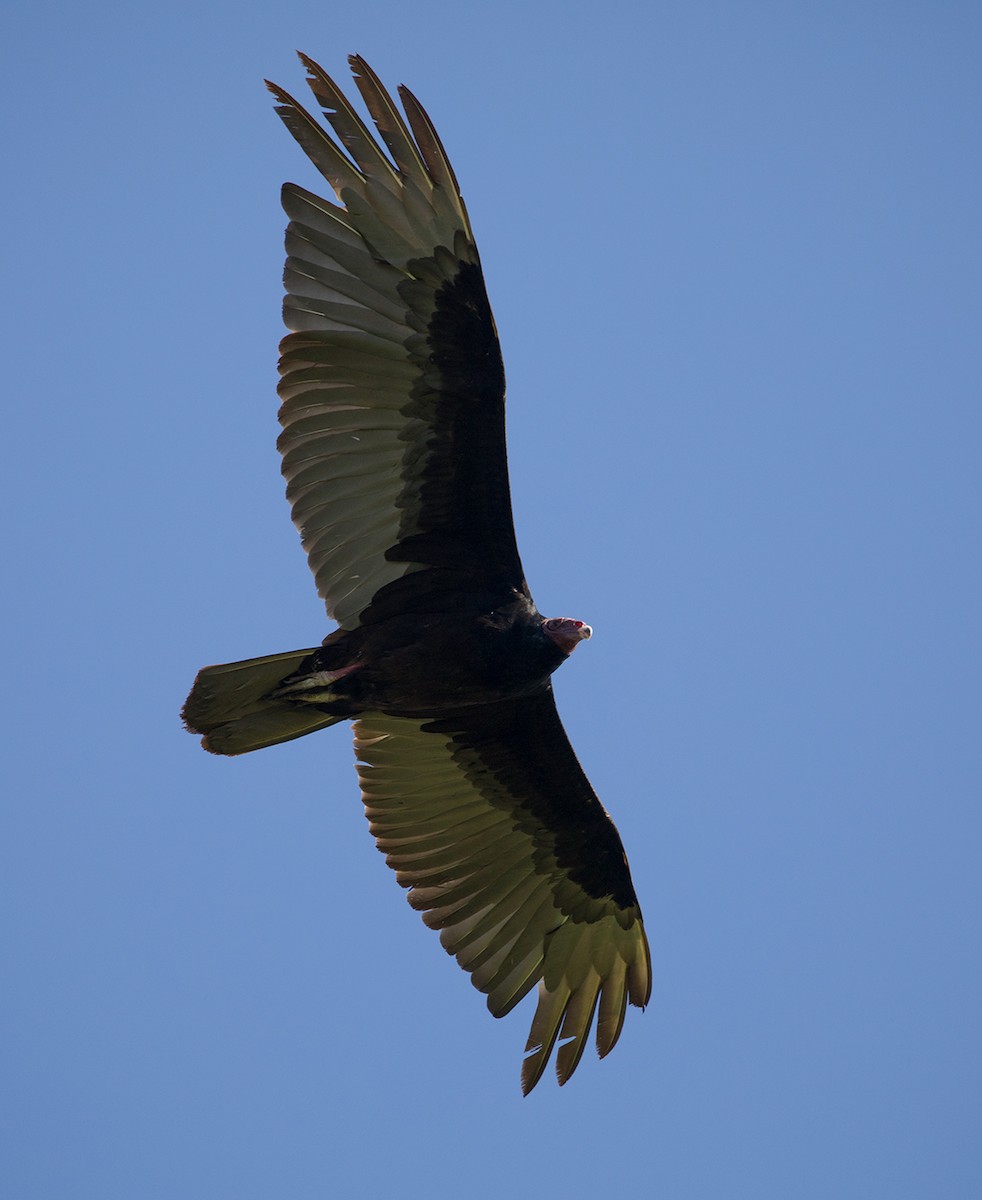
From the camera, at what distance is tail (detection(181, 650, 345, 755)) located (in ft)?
24.3

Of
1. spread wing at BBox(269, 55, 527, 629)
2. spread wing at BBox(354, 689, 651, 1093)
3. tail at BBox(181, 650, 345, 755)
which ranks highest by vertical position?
spread wing at BBox(269, 55, 527, 629)

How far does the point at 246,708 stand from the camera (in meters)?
7.53

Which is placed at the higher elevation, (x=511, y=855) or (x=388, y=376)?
(x=388, y=376)

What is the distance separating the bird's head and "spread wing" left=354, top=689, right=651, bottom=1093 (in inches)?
31.7

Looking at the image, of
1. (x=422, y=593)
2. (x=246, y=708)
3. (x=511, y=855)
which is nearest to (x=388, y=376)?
(x=422, y=593)

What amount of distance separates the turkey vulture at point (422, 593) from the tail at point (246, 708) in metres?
0.01

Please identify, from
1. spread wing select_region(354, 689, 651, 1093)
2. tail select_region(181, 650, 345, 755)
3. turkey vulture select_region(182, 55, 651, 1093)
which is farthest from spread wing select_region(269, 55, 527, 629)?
spread wing select_region(354, 689, 651, 1093)

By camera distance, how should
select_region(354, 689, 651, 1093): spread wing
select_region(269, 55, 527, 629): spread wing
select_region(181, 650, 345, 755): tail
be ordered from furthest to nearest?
1. select_region(354, 689, 651, 1093): spread wing
2. select_region(181, 650, 345, 755): tail
3. select_region(269, 55, 527, 629): spread wing

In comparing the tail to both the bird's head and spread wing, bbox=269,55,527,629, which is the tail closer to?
spread wing, bbox=269,55,527,629

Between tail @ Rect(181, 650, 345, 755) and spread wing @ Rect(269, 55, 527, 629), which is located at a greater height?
spread wing @ Rect(269, 55, 527, 629)

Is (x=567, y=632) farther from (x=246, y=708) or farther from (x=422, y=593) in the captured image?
(x=246, y=708)

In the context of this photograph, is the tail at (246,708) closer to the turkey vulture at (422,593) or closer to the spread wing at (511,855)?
the turkey vulture at (422,593)

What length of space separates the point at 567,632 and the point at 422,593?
78 centimetres

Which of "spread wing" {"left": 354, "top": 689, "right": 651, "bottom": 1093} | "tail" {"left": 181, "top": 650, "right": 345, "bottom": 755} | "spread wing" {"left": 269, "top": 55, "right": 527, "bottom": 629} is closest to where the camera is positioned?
"spread wing" {"left": 269, "top": 55, "right": 527, "bottom": 629}
